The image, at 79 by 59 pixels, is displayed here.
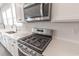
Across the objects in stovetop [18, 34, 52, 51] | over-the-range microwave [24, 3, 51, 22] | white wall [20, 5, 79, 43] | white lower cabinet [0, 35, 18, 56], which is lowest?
white lower cabinet [0, 35, 18, 56]

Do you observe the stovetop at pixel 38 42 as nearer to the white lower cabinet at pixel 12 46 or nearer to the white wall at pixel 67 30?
the white wall at pixel 67 30

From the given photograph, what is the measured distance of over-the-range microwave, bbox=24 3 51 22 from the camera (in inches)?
45.5

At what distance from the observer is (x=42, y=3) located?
116 centimetres

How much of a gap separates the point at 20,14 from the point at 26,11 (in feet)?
1.09

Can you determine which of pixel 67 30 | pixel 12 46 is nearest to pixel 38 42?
pixel 67 30

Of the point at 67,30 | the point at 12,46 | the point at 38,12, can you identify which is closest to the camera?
the point at 67,30

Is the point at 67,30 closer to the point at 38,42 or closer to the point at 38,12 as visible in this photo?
the point at 38,42

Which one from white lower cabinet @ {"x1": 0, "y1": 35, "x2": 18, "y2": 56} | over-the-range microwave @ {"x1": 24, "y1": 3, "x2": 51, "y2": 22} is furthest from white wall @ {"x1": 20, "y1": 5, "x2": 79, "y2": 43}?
white lower cabinet @ {"x1": 0, "y1": 35, "x2": 18, "y2": 56}

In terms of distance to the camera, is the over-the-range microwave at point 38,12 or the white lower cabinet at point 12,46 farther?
the white lower cabinet at point 12,46

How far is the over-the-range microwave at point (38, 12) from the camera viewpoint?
3.79 feet

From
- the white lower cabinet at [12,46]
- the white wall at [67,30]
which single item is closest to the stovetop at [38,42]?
the white wall at [67,30]

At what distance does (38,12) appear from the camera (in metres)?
1.29

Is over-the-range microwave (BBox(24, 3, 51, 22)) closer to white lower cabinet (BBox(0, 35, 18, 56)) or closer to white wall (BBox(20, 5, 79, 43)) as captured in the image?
white wall (BBox(20, 5, 79, 43))

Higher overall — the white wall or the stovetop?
the white wall
